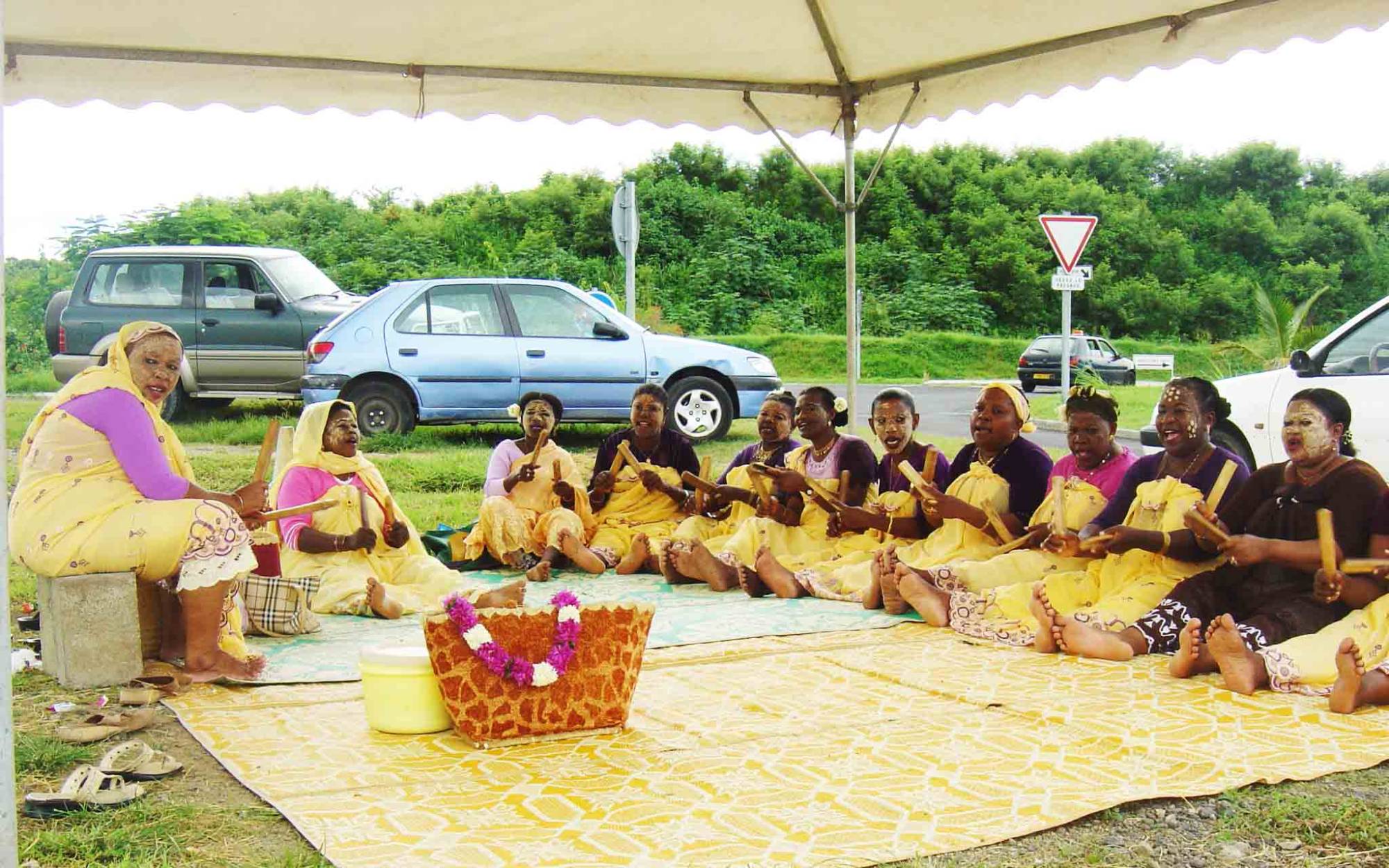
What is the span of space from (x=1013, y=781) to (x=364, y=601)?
3.29 m

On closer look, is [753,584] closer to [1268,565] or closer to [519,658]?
[1268,565]

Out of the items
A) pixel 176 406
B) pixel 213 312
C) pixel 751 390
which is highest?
pixel 213 312

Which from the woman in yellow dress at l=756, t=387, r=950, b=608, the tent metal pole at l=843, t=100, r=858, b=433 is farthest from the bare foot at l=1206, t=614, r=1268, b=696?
the tent metal pole at l=843, t=100, r=858, b=433

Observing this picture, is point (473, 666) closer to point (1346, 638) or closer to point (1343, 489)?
point (1346, 638)

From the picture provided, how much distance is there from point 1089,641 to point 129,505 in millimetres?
3272

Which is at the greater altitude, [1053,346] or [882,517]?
[1053,346]

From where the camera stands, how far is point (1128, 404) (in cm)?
1806

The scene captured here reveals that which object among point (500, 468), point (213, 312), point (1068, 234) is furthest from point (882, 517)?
point (213, 312)

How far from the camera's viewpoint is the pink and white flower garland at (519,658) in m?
3.51

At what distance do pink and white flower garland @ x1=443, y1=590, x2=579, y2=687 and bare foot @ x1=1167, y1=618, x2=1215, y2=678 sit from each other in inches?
77.5

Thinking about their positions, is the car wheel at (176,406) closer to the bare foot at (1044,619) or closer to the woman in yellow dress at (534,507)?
the woman in yellow dress at (534,507)

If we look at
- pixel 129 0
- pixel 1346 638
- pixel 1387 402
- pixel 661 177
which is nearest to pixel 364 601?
pixel 129 0

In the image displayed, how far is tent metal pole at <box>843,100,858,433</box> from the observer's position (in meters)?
6.86

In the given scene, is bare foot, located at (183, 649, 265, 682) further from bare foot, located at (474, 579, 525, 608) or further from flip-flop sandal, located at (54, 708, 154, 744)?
bare foot, located at (474, 579, 525, 608)
